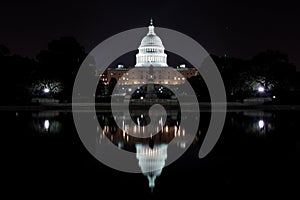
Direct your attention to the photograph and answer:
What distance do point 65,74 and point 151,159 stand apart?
143ft

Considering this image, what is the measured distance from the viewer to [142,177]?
8883 millimetres

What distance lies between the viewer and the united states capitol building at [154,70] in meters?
120

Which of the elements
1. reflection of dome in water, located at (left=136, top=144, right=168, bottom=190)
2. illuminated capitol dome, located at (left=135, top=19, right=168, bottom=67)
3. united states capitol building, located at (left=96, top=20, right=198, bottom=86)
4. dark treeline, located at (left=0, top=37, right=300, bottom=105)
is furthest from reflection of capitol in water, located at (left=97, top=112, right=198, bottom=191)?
illuminated capitol dome, located at (left=135, top=19, right=168, bottom=67)

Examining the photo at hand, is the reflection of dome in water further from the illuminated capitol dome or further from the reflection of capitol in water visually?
the illuminated capitol dome

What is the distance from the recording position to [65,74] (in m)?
52.8

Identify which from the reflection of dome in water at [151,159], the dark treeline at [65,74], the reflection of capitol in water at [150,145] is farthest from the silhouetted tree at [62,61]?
the reflection of dome in water at [151,159]

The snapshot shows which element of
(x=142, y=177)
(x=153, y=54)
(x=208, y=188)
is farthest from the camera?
(x=153, y=54)

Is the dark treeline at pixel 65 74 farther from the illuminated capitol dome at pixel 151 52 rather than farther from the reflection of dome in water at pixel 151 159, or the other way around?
the illuminated capitol dome at pixel 151 52

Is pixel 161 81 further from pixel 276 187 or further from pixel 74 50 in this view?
pixel 276 187

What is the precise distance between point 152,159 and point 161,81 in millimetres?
110716

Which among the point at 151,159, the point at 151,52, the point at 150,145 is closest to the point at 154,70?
the point at 151,52

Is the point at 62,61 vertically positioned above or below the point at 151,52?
below

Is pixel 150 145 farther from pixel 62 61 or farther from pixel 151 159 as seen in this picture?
pixel 62 61

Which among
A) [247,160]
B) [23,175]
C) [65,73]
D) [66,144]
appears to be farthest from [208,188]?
[65,73]
